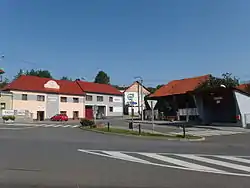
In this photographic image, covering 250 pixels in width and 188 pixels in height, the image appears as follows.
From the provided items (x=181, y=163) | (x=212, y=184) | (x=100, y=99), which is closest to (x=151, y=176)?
(x=212, y=184)

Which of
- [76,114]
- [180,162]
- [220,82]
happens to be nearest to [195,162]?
Answer: [180,162]

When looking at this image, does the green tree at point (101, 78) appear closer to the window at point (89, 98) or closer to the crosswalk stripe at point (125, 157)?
the window at point (89, 98)

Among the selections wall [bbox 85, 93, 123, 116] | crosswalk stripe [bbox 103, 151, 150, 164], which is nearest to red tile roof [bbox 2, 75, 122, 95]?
wall [bbox 85, 93, 123, 116]

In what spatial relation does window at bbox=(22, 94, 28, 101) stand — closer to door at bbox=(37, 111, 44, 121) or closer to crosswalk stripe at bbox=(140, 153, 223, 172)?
door at bbox=(37, 111, 44, 121)

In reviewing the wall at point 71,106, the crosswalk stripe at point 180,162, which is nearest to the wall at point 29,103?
the wall at point 71,106

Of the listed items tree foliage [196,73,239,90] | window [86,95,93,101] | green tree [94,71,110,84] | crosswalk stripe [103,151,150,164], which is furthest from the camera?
green tree [94,71,110,84]

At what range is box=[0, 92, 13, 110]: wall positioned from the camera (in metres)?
59.7

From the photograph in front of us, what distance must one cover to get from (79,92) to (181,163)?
220ft

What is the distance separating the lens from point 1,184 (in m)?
7.52

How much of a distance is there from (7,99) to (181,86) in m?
33.2

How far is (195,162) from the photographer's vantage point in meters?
11.0

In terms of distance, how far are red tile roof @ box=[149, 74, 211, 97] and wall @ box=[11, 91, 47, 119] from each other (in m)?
24.1

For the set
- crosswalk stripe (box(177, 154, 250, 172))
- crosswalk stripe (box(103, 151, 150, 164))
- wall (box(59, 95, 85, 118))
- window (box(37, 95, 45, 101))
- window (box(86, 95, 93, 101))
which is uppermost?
window (box(86, 95, 93, 101))

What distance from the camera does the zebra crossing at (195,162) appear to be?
955 centimetres
